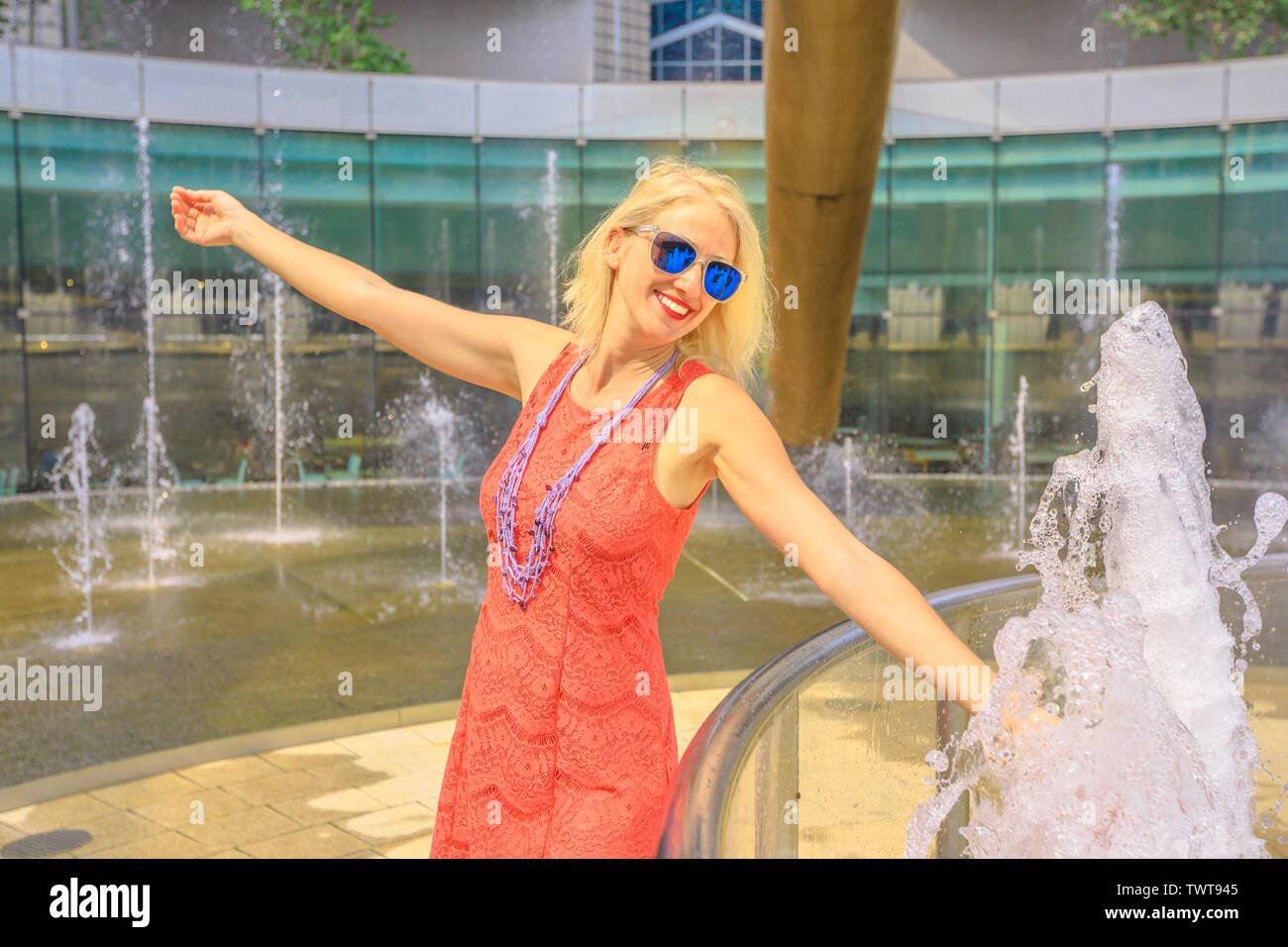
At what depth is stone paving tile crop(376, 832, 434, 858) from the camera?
396cm

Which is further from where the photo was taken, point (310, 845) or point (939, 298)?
point (939, 298)

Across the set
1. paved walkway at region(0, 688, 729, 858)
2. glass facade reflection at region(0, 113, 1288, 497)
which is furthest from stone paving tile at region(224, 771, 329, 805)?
glass facade reflection at region(0, 113, 1288, 497)

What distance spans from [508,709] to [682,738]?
10.6 feet

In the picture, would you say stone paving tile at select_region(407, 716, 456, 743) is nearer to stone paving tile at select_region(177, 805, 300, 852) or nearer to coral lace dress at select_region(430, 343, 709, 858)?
stone paving tile at select_region(177, 805, 300, 852)

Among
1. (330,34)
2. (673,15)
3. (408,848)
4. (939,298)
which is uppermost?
(673,15)

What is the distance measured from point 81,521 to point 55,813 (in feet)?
28.9

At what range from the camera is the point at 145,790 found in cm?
453

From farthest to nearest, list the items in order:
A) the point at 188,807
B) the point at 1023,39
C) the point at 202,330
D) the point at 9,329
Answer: the point at 1023,39, the point at 202,330, the point at 9,329, the point at 188,807

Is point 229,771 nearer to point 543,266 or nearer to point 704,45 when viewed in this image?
point 543,266

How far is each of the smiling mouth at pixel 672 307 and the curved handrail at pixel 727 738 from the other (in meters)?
0.61

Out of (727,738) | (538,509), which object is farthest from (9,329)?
(727,738)

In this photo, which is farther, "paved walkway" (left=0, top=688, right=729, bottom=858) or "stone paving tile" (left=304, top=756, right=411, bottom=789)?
"stone paving tile" (left=304, top=756, right=411, bottom=789)

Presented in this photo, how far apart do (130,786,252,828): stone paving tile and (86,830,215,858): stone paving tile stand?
0.42 feet

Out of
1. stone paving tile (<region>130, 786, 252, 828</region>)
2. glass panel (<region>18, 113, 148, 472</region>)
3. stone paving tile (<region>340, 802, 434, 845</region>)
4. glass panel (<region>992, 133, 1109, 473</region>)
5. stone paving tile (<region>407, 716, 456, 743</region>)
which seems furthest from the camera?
glass panel (<region>992, 133, 1109, 473</region>)
